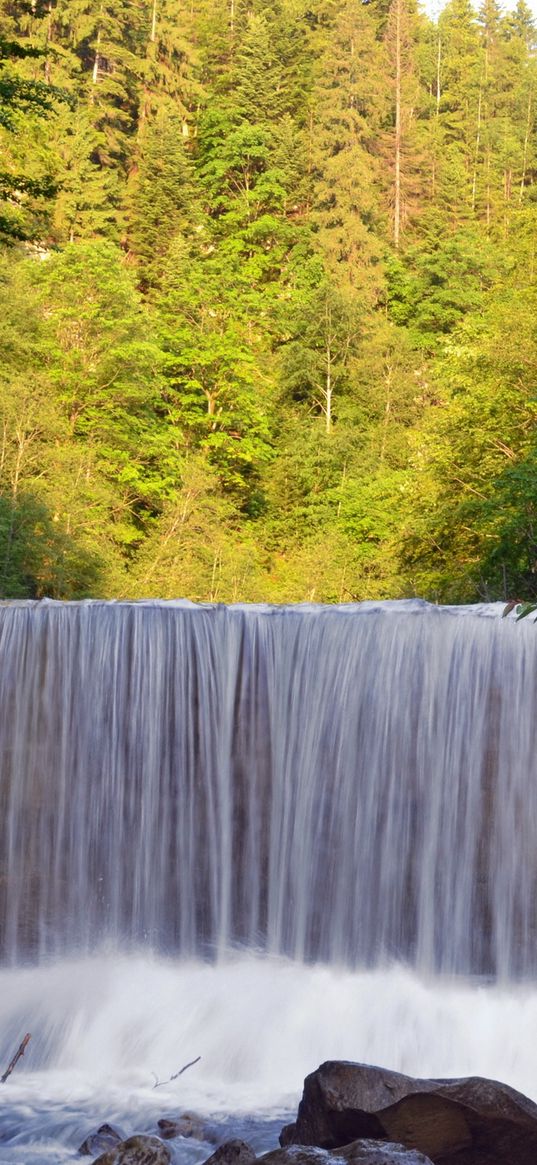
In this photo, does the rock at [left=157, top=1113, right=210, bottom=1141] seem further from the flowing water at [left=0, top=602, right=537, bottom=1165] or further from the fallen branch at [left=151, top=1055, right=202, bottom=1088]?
the fallen branch at [left=151, top=1055, right=202, bottom=1088]

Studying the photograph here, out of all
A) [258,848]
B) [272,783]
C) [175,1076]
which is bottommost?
[175,1076]

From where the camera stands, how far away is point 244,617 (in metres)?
10.1

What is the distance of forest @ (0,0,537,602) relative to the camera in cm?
1980

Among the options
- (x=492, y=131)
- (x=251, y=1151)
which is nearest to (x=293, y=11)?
(x=492, y=131)

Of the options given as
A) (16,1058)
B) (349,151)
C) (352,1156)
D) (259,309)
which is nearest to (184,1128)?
(16,1058)

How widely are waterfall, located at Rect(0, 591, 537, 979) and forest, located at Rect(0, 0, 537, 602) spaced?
196 inches

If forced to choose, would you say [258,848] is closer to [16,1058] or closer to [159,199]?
[16,1058]

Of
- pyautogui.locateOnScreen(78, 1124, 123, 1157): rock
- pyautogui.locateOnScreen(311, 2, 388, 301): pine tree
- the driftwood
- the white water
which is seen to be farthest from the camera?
pyautogui.locateOnScreen(311, 2, 388, 301): pine tree

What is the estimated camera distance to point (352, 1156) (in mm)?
6180

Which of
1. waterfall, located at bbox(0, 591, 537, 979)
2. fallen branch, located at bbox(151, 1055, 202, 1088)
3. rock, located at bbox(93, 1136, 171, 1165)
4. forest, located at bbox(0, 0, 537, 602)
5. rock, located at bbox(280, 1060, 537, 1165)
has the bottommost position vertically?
fallen branch, located at bbox(151, 1055, 202, 1088)

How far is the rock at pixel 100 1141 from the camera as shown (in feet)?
24.7

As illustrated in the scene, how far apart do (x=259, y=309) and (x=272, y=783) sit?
1234 inches

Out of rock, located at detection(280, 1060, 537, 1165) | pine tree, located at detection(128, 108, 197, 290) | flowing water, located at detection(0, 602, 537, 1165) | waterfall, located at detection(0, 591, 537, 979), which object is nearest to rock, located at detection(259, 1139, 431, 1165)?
rock, located at detection(280, 1060, 537, 1165)

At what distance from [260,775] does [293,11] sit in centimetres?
4918
